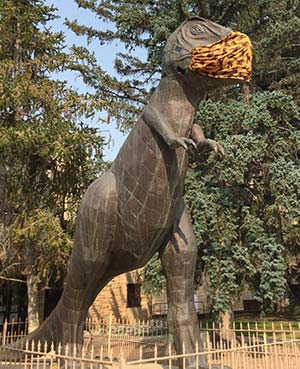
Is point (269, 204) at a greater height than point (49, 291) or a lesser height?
greater

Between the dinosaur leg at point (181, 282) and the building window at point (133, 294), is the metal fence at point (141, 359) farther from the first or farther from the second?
the building window at point (133, 294)

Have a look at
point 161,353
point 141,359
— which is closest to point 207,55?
point 141,359

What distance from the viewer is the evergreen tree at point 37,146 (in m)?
9.55

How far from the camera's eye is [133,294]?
18172 mm

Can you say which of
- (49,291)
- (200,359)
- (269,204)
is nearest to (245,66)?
(200,359)

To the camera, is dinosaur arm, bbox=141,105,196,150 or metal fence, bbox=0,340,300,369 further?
dinosaur arm, bbox=141,105,196,150

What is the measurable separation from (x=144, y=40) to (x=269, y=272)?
7.85 meters

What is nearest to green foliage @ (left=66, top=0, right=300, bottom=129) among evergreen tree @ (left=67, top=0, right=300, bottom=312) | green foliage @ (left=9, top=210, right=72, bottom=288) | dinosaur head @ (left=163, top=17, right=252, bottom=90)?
evergreen tree @ (left=67, top=0, right=300, bottom=312)

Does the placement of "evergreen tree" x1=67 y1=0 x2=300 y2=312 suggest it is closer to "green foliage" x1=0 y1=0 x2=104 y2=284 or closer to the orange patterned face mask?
"green foliage" x1=0 y1=0 x2=104 y2=284

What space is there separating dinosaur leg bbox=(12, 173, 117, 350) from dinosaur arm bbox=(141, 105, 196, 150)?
0.79m

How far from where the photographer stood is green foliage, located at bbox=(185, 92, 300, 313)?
959cm

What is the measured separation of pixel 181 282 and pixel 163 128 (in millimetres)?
1692

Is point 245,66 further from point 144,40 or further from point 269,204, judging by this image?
point 144,40

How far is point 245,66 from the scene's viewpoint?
4.31 m
